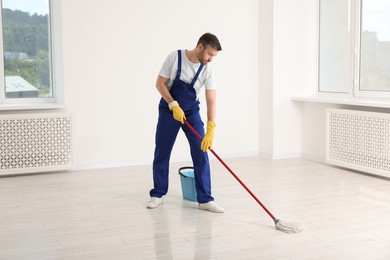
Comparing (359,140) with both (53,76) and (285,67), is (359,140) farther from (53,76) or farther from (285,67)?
(53,76)

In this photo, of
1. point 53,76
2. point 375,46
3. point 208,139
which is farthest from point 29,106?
point 375,46

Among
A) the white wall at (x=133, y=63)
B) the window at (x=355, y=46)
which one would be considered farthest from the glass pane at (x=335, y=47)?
the white wall at (x=133, y=63)

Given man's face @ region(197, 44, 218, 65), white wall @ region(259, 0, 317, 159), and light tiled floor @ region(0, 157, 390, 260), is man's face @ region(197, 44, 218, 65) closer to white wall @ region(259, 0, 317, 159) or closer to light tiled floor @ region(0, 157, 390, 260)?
light tiled floor @ region(0, 157, 390, 260)

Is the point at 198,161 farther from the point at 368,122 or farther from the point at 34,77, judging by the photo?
the point at 34,77

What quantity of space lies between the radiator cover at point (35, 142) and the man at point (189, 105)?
1584mm

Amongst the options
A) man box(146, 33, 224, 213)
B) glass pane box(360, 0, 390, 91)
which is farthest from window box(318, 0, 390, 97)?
man box(146, 33, 224, 213)

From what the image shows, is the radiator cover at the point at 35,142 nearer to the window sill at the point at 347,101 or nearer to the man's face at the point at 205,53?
the man's face at the point at 205,53

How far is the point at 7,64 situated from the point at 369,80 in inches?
132

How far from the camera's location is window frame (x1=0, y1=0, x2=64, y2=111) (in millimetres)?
5246

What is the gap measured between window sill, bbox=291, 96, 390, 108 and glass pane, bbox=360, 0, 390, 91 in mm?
166

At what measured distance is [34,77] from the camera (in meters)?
5.50

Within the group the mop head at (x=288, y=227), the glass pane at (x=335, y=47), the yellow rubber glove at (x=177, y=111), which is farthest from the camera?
the glass pane at (x=335, y=47)

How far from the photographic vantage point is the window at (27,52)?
536cm

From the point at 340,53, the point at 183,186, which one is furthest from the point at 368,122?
the point at 183,186
